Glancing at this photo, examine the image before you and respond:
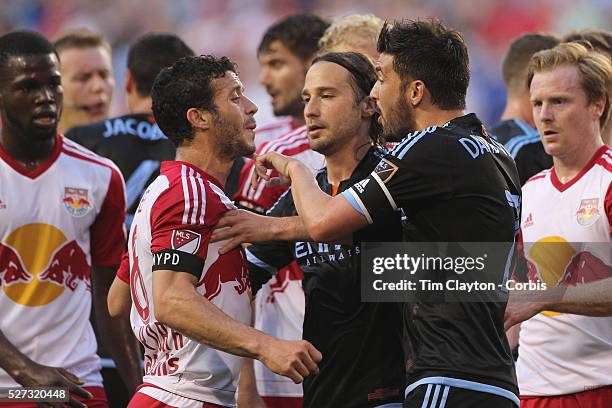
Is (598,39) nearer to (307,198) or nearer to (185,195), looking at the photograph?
(307,198)

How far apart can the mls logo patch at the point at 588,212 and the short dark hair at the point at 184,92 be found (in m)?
1.99

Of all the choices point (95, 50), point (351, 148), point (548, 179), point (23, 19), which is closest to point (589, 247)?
point (548, 179)

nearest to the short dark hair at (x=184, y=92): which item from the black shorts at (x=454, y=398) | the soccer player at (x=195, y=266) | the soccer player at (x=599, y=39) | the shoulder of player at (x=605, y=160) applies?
the soccer player at (x=195, y=266)

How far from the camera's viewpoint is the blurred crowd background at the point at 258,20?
13789mm

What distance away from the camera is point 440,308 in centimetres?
398

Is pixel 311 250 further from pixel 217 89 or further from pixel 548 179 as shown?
pixel 548 179

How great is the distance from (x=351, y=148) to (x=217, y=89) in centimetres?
68

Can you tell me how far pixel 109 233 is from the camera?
560 cm

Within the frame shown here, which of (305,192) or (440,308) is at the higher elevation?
(305,192)

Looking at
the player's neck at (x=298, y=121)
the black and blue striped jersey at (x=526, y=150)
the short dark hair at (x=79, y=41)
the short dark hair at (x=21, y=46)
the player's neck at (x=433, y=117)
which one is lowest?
the player's neck at (x=433, y=117)

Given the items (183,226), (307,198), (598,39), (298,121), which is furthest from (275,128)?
(183,226)

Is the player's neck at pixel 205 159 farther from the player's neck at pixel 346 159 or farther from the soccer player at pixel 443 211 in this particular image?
the player's neck at pixel 346 159

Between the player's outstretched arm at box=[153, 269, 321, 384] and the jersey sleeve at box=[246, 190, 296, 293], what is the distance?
30.9 inches

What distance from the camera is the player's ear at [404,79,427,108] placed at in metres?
4.27
